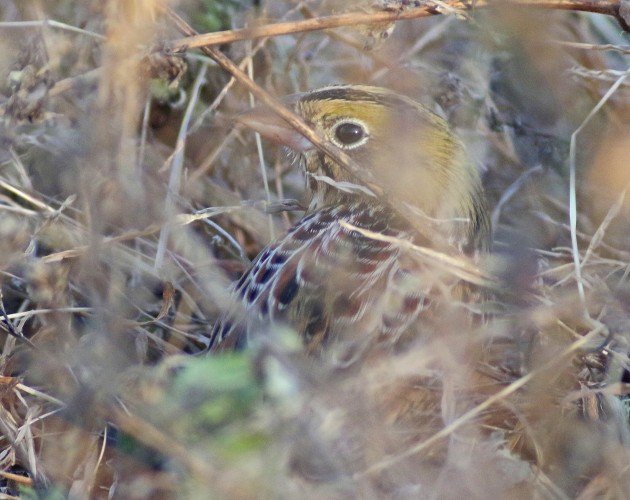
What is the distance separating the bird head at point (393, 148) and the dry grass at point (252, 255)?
0.20m

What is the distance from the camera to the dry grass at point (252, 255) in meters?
2.06

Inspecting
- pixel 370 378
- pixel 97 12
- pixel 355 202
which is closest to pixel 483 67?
pixel 355 202

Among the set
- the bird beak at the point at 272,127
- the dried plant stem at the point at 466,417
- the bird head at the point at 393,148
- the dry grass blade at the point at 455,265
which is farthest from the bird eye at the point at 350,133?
the dried plant stem at the point at 466,417

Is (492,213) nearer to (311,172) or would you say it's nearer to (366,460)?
(311,172)

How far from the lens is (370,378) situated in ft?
7.32

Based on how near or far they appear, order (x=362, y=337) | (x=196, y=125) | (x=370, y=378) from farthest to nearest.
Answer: (x=196, y=125)
(x=362, y=337)
(x=370, y=378)

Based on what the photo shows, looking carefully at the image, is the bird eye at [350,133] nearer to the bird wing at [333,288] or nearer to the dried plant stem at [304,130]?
the bird wing at [333,288]

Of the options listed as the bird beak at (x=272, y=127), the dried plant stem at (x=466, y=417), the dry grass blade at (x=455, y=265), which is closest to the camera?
the dried plant stem at (x=466, y=417)

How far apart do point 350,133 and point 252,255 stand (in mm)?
982

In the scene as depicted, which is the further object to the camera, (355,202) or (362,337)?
(355,202)

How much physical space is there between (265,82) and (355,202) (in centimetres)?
106

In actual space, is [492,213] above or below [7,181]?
below

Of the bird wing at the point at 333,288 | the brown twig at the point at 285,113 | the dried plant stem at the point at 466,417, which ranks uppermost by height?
the brown twig at the point at 285,113

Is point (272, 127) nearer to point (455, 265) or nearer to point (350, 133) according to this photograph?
point (350, 133)
